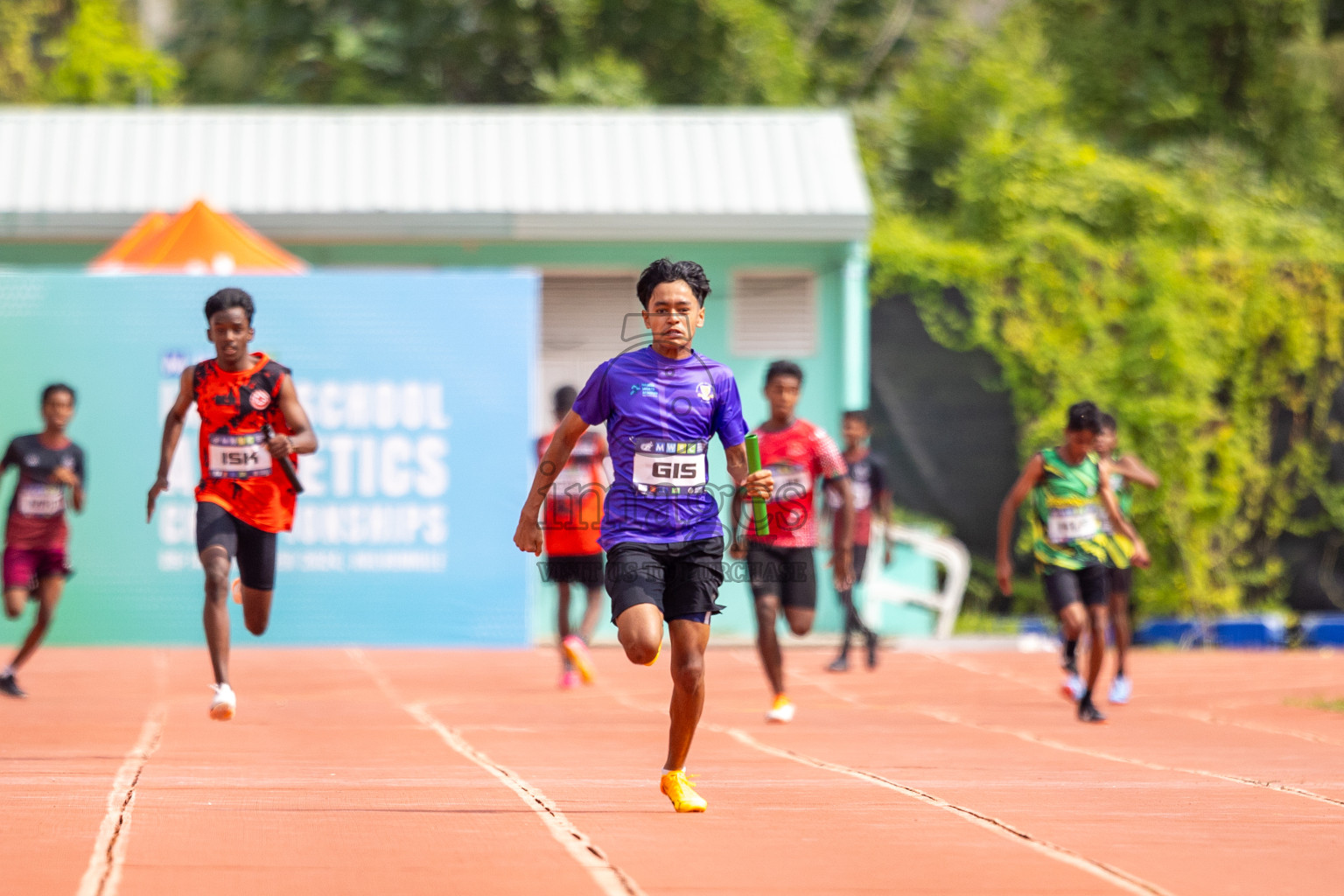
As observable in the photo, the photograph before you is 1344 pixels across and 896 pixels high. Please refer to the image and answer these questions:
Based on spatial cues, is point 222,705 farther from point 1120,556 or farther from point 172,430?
point 1120,556

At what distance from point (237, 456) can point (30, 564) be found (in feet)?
11.2

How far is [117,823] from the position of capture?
614cm

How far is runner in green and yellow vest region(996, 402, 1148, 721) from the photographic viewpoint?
10.7 m

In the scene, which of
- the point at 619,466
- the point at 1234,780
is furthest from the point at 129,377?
the point at 1234,780

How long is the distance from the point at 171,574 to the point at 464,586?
228 centimetres

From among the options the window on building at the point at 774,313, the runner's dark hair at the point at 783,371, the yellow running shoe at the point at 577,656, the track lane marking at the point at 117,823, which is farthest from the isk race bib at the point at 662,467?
the window on building at the point at 774,313

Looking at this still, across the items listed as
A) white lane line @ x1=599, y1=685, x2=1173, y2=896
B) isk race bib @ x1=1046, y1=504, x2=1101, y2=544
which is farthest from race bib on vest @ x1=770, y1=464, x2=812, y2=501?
isk race bib @ x1=1046, y1=504, x2=1101, y2=544

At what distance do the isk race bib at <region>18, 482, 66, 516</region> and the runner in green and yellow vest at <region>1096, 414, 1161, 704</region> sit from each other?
6473 mm

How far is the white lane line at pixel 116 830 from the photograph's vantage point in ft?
16.9

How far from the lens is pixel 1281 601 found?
17.1 meters

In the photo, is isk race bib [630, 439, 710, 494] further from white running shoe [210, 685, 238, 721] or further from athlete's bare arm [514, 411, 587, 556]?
white running shoe [210, 685, 238, 721]

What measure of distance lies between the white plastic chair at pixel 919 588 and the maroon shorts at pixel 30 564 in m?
7.45

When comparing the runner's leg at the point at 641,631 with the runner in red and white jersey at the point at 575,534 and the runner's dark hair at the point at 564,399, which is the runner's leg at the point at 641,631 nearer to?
the runner in red and white jersey at the point at 575,534

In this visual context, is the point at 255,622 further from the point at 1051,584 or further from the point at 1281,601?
the point at 1281,601
